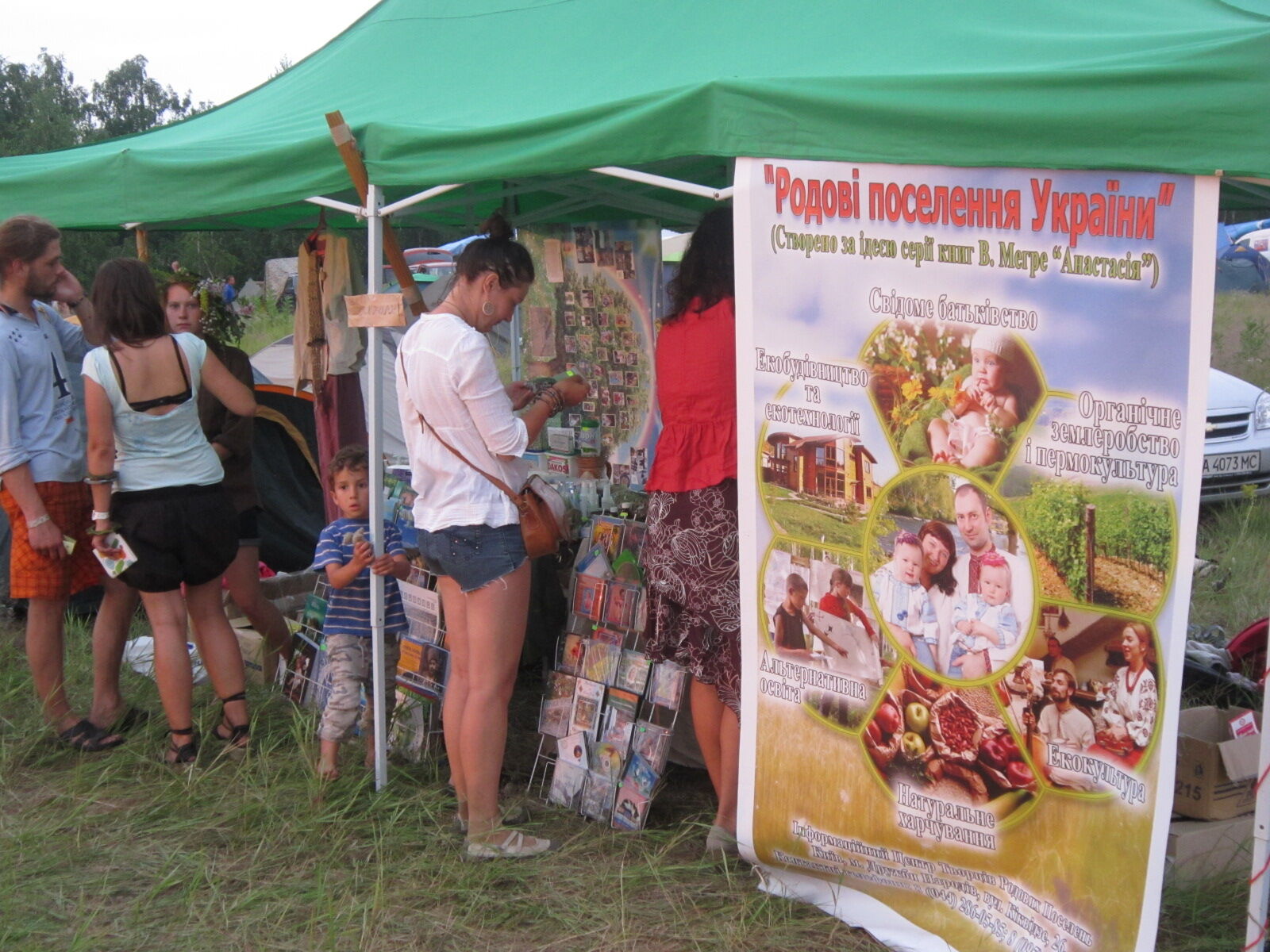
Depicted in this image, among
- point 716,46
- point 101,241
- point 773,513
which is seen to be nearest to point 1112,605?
point 773,513

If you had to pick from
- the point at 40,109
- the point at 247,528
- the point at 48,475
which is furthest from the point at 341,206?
the point at 40,109

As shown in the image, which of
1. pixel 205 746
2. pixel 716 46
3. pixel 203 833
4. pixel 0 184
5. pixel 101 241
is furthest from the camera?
pixel 101 241

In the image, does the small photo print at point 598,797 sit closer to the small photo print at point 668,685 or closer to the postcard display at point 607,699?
the postcard display at point 607,699

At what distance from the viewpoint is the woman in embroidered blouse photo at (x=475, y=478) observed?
3020 millimetres

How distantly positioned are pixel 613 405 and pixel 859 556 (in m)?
2.04

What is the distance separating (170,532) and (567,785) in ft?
5.01

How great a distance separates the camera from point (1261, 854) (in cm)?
235

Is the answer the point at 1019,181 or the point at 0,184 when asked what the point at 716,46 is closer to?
the point at 1019,181

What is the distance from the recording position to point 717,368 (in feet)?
10.0

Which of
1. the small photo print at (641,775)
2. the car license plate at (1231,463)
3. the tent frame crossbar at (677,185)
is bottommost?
the small photo print at (641,775)

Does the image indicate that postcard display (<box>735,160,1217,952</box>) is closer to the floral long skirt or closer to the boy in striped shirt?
the floral long skirt

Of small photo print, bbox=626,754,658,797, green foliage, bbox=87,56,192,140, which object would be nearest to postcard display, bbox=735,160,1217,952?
small photo print, bbox=626,754,658,797

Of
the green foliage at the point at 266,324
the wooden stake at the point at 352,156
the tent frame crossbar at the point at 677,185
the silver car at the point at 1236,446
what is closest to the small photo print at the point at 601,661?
the wooden stake at the point at 352,156

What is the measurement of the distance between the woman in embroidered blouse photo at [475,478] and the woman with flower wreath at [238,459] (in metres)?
1.54
